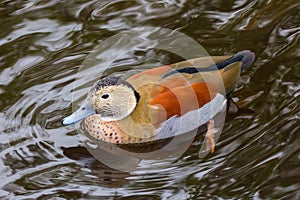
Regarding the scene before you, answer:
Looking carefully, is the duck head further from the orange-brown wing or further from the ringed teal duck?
the orange-brown wing

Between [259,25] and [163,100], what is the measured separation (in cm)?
176

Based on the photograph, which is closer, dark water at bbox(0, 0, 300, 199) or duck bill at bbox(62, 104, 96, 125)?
dark water at bbox(0, 0, 300, 199)

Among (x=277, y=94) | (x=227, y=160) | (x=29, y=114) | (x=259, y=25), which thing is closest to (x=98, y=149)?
(x=29, y=114)

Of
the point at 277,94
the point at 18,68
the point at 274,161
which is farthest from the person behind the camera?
the point at 18,68

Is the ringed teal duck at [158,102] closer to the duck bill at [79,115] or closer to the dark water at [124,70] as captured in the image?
the duck bill at [79,115]

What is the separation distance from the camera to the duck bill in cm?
573

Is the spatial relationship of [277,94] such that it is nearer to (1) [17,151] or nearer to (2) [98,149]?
(2) [98,149]

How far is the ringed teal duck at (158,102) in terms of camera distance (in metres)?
5.80

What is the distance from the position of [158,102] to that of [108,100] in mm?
425

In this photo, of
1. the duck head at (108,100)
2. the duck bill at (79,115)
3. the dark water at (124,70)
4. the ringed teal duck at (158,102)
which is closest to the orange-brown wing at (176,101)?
the ringed teal duck at (158,102)

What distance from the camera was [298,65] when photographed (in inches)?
252

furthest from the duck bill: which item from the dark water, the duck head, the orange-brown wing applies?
the orange-brown wing

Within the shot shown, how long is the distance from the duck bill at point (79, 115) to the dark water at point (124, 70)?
8.0 inches

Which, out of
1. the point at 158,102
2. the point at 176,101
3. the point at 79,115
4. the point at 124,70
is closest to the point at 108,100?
the point at 79,115
